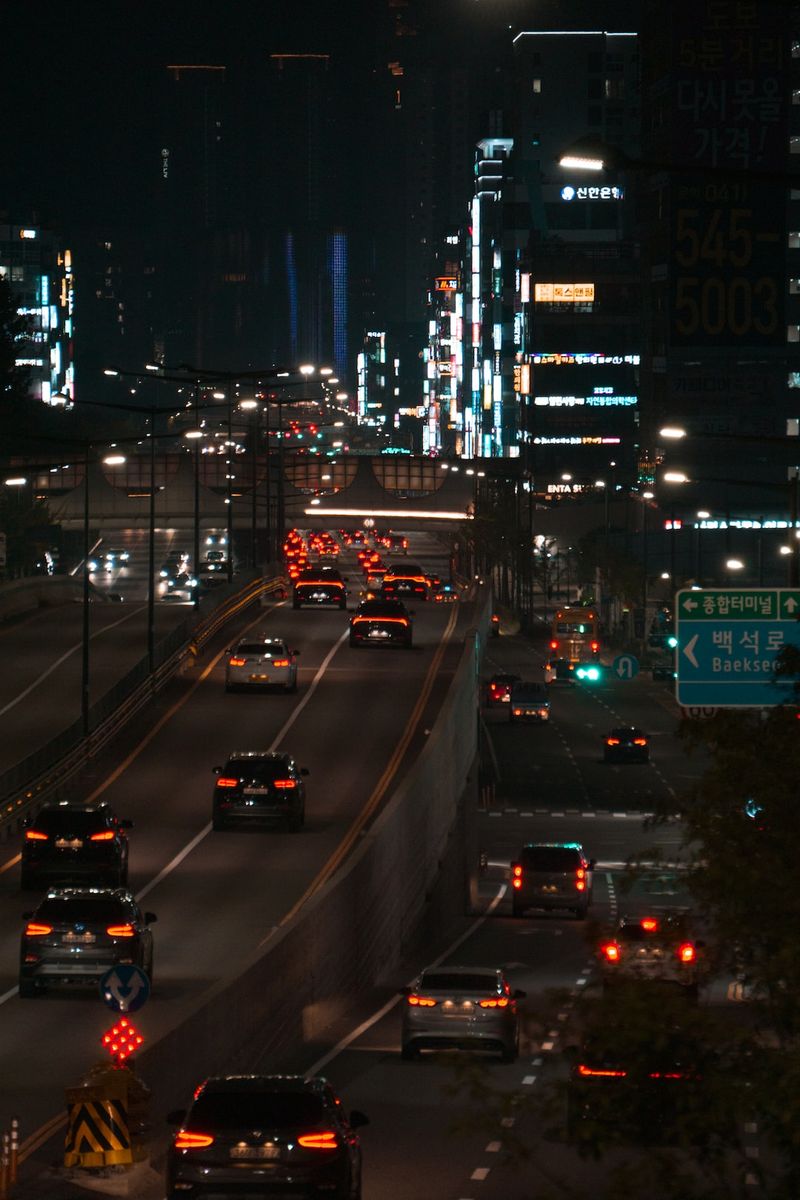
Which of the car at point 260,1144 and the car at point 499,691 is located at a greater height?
the car at point 260,1144

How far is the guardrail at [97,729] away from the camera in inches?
2025

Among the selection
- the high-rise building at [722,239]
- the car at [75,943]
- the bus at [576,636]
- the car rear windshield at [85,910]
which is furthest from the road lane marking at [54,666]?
the car at [75,943]

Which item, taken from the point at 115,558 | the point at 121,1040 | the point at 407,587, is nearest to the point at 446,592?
the point at 407,587

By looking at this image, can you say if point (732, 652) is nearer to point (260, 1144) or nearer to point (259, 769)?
point (260, 1144)

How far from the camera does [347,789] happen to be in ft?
180

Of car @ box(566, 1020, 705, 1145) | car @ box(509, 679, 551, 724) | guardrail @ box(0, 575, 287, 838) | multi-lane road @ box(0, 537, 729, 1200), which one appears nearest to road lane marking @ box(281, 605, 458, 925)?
multi-lane road @ box(0, 537, 729, 1200)

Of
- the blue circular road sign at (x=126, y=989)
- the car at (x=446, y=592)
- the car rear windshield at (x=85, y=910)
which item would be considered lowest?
the car at (x=446, y=592)

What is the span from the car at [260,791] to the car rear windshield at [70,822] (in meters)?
7.11

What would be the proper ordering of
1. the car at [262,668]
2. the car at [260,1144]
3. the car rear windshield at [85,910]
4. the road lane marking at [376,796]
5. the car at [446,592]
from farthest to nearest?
the car at [446,592]
the car at [262,668]
the road lane marking at [376,796]
the car rear windshield at [85,910]
the car at [260,1144]

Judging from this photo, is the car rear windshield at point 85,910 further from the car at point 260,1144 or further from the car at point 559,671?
the car at point 559,671

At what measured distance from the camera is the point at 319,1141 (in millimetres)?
17625

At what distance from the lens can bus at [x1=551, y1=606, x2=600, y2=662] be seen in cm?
11650

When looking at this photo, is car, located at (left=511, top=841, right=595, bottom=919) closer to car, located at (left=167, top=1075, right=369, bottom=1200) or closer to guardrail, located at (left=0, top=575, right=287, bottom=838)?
guardrail, located at (left=0, top=575, right=287, bottom=838)

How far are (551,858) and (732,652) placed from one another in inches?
1386
